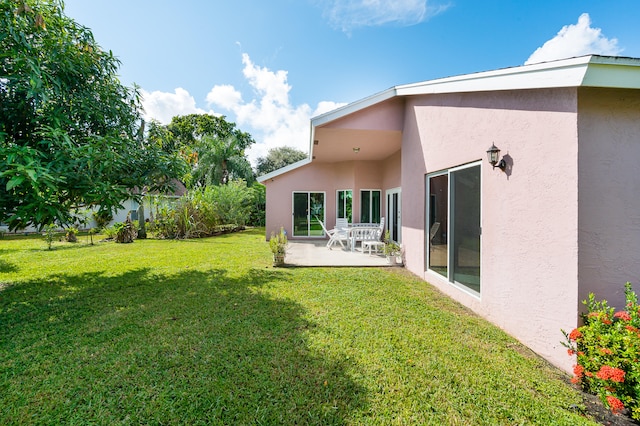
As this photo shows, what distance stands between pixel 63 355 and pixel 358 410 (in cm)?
359

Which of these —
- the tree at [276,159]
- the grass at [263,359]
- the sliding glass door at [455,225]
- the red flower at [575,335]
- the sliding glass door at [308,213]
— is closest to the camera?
the grass at [263,359]

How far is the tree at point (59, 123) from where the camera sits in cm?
400

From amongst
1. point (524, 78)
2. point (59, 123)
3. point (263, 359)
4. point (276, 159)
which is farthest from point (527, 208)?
point (276, 159)

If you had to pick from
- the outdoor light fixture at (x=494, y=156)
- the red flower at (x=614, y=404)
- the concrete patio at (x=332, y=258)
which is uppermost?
the outdoor light fixture at (x=494, y=156)

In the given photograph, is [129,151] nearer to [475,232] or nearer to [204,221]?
[475,232]

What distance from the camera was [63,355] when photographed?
10.2ft

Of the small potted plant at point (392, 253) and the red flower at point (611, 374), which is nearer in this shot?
the red flower at point (611, 374)

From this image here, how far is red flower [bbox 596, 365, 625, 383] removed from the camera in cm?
210

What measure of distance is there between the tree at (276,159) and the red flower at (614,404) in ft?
103

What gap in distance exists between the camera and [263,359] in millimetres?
2988

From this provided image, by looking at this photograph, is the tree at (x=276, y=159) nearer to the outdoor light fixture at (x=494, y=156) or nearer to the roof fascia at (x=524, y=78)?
the roof fascia at (x=524, y=78)

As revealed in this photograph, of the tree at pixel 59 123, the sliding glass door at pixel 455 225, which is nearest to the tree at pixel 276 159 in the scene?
the tree at pixel 59 123

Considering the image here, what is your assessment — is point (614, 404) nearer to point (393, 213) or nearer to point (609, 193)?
point (609, 193)

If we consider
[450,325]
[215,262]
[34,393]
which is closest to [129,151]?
[215,262]
